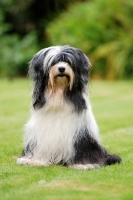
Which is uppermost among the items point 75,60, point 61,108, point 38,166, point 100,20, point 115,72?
point 100,20

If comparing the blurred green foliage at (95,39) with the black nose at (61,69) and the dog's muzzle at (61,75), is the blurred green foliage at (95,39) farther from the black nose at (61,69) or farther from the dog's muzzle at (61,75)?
the black nose at (61,69)

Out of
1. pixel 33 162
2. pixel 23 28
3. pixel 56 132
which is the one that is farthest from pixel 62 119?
pixel 23 28

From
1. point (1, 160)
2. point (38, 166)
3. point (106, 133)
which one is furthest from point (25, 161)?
point (106, 133)

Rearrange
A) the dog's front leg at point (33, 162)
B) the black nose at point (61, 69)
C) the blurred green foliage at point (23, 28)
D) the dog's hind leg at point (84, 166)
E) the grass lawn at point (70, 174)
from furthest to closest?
the blurred green foliage at point (23, 28), the dog's front leg at point (33, 162), the dog's hind leg at point (84, 166), the black nose at point (61, 69), the grass lawn at point (70, 174)

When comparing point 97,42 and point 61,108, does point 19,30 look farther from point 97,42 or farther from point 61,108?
point 61,108

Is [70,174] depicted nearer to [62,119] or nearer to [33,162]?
[33,162]

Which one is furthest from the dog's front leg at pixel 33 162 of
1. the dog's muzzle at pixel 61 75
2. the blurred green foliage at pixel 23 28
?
the blurred green foliage at pixel 23 28

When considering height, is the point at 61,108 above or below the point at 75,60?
below

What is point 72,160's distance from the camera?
7.66 m

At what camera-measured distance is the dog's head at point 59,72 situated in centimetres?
742

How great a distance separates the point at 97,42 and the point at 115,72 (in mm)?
1335

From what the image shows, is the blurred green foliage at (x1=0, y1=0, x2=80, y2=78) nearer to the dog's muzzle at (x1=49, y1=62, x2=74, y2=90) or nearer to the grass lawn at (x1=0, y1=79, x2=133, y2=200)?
the grass lawn at (x1=0, y1=79, x2=133, y2=200)

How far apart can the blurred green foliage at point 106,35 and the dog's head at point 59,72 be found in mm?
14257

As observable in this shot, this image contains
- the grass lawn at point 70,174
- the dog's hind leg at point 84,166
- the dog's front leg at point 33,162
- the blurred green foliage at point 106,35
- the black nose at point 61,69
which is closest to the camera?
the grass lawn at point 70,174
